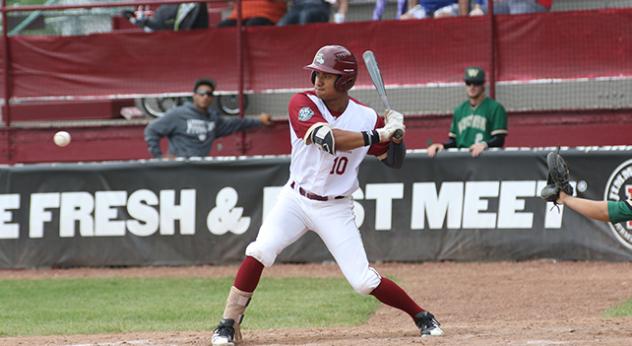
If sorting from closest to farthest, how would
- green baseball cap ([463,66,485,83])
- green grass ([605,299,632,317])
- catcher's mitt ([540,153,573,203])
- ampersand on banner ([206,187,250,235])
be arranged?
catcher's mitt ([540,153,573,203])
green grass ([605,299,632,317])
green baseball cap ([463,66,485,83])
ampersand on banner ([206,187,250,235])

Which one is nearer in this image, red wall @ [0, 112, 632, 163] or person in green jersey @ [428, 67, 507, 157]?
person in green jersey @ [428, 67, 507, 157]

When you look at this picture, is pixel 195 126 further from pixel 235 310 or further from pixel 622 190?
pixel 235 310

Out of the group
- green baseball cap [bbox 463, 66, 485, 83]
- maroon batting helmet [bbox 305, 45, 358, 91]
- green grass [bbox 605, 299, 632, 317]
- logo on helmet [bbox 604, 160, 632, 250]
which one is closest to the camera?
maroon batting helmet [bbox 305, 45, 358, 91]

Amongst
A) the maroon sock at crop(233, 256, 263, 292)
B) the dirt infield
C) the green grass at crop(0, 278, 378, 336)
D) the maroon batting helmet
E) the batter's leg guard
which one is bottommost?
the green grass at crop(0, 278, 378, 336)

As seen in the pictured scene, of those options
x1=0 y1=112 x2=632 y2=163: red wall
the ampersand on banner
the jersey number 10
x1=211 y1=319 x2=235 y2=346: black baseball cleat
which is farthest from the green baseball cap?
x1=211 y1=319 x2=235 y2=346: black baseball cleat

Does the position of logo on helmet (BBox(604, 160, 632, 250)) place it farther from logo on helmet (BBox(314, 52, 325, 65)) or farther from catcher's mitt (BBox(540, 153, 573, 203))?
logo on helmet (BBox(314, 52, 325, 65))

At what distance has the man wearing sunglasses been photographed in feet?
43.7

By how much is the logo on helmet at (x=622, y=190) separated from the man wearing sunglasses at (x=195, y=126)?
13.3 feet

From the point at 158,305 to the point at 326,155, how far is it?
11.9 feet

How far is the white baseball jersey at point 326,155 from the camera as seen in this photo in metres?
7.60

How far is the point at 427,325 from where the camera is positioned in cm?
780

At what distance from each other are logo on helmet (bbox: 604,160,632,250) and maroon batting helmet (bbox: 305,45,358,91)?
5390 millimetres

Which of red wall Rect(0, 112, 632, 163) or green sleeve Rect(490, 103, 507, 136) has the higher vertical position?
green sleeve Rect(490, 103, 507, 136)

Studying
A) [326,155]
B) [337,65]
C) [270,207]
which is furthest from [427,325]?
[270,207]
